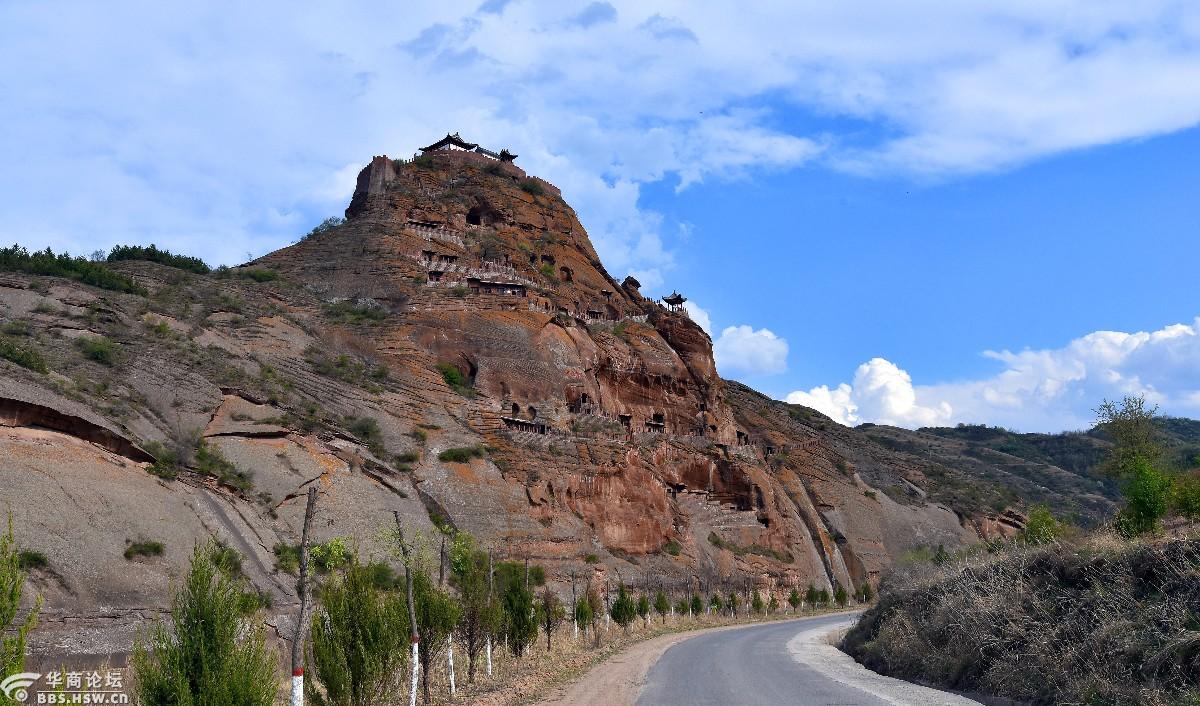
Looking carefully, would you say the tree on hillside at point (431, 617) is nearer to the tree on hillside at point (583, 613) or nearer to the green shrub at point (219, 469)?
the green shrub at point (219, 469)

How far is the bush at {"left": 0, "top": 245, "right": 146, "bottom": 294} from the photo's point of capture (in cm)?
5100

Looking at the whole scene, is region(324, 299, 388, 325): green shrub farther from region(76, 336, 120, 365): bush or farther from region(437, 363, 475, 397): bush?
region(76, 336, 120, 365): bush

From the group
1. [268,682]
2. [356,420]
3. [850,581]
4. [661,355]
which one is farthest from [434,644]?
[850,581]

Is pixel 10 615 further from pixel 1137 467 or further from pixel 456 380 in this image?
pixel 456 380

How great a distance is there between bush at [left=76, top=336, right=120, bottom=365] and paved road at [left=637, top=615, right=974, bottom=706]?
3060 cm

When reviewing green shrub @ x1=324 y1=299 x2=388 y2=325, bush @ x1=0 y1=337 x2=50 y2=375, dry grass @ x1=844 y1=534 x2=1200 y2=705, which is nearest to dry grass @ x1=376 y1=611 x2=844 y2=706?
dry grass @ x1=844 y1=534 x2=1200 y2=705

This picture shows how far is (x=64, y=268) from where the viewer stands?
174 ft

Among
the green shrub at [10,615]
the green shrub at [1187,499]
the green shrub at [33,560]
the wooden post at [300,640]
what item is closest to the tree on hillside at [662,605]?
the green shrub at [1187,499]

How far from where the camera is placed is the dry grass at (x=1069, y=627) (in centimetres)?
1322

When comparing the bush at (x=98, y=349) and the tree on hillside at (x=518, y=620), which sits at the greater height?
the bush at (x=98, y=349)

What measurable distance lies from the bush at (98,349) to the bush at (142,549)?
17.1 meters

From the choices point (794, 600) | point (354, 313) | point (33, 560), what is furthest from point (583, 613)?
point (354, 313)

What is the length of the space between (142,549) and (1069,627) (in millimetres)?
26741

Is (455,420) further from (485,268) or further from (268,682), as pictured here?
(268,682)
